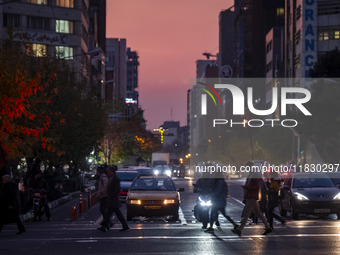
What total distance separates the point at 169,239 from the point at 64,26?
257ft

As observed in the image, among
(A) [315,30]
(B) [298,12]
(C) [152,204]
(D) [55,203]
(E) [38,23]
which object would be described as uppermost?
(B) [298,12]

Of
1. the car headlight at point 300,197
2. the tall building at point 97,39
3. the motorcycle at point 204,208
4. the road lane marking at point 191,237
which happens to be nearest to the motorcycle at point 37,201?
the motorcycle at point 204,208

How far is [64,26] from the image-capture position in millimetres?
96000

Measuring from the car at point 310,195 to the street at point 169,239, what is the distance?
2134 millimetres

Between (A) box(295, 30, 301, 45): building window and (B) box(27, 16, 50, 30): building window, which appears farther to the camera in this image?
(A) box(295, 30, 301, 45): building window

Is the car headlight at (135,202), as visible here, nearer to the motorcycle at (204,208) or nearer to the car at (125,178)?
the motorcycle at (204,208)

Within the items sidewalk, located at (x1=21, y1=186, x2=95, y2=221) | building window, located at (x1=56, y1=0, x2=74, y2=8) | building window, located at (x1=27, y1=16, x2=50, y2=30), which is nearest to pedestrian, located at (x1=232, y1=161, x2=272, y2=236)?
sidewalk, located at (x1=21, y1=186, x2=95, y2=221)

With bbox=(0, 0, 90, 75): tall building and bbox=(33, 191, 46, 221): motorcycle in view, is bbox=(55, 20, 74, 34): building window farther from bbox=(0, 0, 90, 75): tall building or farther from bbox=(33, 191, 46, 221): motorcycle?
bbox=(33, 191, 46, 221): motorcycle

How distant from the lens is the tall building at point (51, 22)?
90875 millimetres

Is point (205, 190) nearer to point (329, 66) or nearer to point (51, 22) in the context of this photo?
point (329, 66)

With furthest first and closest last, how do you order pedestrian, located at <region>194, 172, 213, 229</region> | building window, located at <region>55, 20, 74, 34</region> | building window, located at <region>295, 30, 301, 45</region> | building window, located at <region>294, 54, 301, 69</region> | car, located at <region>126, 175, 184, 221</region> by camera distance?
building window, located at <region>294, 54, 301, 69</region> → building window, located at <region>295, 30, 301, 45</region> → building window, located at <region>55, 20, 74, 34</region> → car, located at <region>126, 175, 184, 221</region> → pedestrian, located at <region>194, 172, 213, 229</region>

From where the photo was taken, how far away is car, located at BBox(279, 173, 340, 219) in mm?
28094

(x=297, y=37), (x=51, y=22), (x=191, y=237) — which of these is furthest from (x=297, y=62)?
(x=191, y=237)

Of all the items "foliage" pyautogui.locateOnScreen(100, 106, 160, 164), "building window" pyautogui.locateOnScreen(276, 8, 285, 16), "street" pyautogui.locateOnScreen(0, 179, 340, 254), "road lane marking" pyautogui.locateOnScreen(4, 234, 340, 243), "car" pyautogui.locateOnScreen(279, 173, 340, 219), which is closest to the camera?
"street" pyautogui.locateOnScreen(0, 179, 340, 254)
